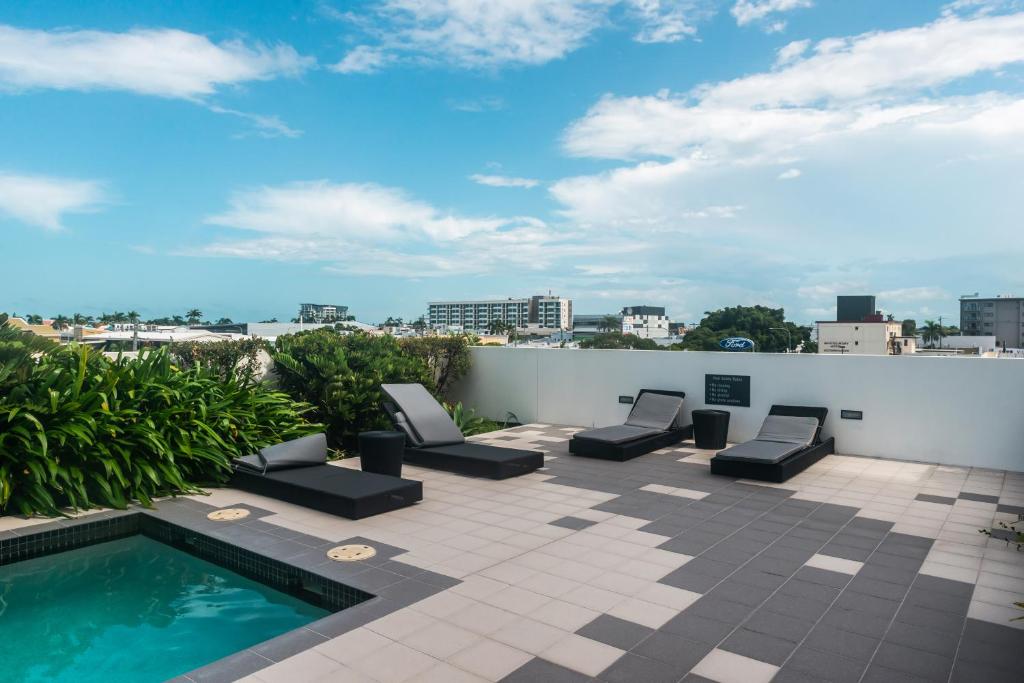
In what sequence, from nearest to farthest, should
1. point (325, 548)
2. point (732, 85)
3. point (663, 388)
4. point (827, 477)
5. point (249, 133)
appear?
1. point (325, 548)
2. point (827, 477)
3. point (663, 388)
4. point (732, 85)
5. point (249, 133)

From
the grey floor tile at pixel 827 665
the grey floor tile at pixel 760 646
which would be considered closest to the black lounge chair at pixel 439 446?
the grey floor tile at pixel 760 646

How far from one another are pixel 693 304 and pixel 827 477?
473 inches

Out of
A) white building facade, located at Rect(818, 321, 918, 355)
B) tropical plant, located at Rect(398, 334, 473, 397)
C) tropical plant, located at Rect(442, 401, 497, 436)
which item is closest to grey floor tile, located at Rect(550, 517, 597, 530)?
tropical plant, located at Rect(442, 401, 497, 436)

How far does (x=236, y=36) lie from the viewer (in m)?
11.9

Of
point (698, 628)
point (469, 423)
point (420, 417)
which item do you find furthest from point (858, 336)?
point (698, 628)

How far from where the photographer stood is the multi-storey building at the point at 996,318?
5440cm

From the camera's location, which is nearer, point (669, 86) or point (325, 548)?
point (325, 548)

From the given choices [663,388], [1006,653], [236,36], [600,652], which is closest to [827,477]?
[663,388]

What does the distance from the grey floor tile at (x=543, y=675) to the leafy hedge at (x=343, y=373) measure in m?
6.75

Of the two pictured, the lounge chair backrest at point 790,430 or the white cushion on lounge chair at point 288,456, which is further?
the lounge chair backrest at point 790,430

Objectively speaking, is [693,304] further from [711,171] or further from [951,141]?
[951,141]

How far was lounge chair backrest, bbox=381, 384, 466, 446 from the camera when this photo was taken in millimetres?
8617

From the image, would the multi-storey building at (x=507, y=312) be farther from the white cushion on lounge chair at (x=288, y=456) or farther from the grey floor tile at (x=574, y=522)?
the grey floor tile at (x=574, y=522)

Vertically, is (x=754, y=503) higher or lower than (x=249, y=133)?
lower
